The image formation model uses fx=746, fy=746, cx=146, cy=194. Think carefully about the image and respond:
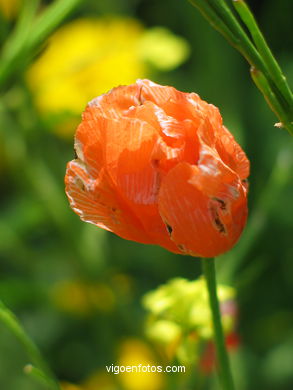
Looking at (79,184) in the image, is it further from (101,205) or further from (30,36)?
(30,36)

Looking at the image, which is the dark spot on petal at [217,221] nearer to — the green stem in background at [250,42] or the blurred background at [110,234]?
the green stem in background at [250,42]

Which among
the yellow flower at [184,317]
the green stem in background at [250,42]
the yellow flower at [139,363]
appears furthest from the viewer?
the yellow flower at [139,363]

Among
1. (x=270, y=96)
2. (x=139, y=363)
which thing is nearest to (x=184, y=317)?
(x=270, y=96)

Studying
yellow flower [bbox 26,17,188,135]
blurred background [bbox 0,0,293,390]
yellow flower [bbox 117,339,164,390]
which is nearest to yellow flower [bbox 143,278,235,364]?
blurred background [bbox 0,0,293,390]

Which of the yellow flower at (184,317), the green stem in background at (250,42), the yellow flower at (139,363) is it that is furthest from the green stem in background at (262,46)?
the yellow flower at (139,363)

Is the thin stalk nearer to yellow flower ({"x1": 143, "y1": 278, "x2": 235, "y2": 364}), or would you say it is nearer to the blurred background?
yellow flower ({"x1": 143, "y1": 278, "x2": 235, "y2": 364})

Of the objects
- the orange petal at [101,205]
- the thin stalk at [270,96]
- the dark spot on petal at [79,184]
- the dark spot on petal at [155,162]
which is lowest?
the orange petal at [101,205]
